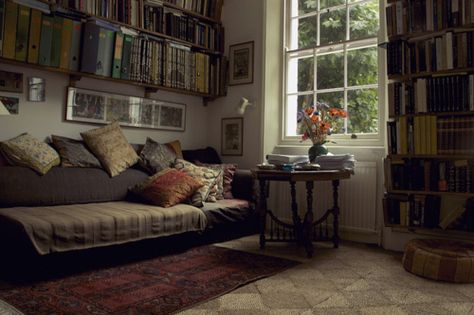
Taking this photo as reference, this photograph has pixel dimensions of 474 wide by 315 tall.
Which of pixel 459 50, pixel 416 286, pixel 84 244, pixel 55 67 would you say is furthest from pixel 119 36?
pixel 416 286

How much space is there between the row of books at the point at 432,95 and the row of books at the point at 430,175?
1.27ft

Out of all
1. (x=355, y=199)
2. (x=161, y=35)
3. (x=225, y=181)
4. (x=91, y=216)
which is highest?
(x=161, y=35)

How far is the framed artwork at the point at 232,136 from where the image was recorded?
452 centimetres

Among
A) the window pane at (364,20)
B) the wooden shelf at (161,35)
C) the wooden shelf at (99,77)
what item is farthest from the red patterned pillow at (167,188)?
the window pane at (364,20)

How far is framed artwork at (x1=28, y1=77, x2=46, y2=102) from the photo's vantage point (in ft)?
10.9

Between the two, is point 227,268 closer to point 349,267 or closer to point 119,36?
point 349,267

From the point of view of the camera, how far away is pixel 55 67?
129 inches

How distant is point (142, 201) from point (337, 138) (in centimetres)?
192

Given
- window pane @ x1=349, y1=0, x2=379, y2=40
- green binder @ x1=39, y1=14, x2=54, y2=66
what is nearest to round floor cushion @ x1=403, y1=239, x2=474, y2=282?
window pane @ x1=349, y1=0, x2=379, y2=40

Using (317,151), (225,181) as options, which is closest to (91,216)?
(225,181)

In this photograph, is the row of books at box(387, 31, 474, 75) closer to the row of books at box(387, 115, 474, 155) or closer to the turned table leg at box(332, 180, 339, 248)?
the row of books at box(387, 115, 474, 155)

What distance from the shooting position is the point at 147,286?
237 cm

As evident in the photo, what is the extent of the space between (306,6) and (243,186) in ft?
6.59

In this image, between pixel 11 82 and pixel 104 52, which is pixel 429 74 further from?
pixel 11 82
